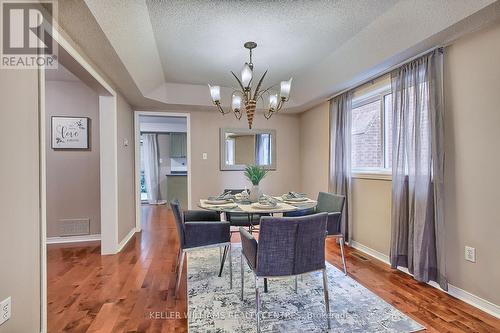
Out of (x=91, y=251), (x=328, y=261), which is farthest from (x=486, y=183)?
(x=91, y=251)

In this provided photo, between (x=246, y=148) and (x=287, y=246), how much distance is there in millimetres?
3434

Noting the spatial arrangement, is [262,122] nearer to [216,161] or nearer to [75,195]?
[216,161]

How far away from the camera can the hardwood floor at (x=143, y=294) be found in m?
1.88

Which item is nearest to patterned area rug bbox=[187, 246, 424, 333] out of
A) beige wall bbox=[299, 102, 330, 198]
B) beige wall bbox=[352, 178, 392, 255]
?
beige wall bbox=[352, 178, 392, 255]

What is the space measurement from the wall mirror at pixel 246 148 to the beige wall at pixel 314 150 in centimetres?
58

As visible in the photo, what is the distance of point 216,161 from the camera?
491cm

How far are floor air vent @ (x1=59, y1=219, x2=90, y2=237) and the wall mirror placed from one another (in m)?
2.31

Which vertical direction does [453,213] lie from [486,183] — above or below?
below

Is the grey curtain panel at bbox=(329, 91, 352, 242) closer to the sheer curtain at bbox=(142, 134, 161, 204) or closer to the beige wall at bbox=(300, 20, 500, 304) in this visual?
A: the beige wall at bbox=(300, 20, 500, 304)

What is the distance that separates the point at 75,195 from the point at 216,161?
7.39ft

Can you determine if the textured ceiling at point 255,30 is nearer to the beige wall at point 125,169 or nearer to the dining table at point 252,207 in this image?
the beige wall at point 125,169

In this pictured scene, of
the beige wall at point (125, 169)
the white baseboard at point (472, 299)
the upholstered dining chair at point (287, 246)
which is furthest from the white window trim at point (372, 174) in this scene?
the beige wall at point (125, 169)

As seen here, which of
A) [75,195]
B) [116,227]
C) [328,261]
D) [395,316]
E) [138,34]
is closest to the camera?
[395,316]

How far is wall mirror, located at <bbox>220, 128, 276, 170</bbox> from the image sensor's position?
492 cm
